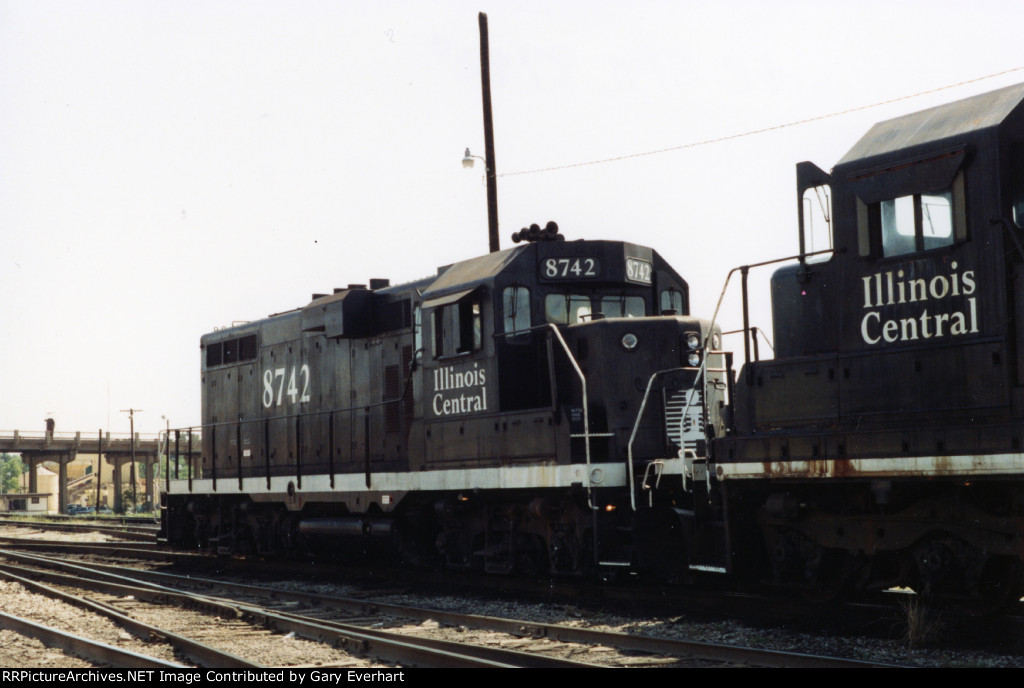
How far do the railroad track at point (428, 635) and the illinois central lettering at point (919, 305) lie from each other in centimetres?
247

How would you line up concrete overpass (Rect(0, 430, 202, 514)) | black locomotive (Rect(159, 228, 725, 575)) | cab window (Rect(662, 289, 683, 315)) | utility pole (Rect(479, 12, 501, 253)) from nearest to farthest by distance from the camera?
black locomotive (Rect(159, 228, 725, 575)) < cab window (Rect(662, 289, 683, 315)) < utility pole (Rect(479, 12, 501, 253)) < concrete overpass (Rect(0, 430, 202, 514))

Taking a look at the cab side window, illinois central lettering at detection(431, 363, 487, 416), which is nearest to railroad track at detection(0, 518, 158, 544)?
illinois central lettering at detection(431, 363, 487, 416)

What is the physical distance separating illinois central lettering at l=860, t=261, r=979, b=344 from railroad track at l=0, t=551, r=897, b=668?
2475 millimetres

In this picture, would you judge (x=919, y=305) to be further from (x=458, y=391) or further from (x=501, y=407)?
(x=458, y=391)

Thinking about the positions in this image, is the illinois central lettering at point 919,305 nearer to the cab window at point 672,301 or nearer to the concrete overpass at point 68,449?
the cab window at point 672,301

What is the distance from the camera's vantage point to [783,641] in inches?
341

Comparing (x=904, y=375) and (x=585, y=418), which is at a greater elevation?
(x=904, y=375)

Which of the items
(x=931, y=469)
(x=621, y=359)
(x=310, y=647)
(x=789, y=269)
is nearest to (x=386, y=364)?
(x=621, y=359)

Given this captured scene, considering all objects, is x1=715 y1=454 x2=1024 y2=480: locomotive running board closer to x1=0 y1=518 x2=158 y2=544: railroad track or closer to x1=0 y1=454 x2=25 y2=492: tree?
x1=0 y1=518 x2=158 y2=544: railroad track

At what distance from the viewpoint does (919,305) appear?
8.24m

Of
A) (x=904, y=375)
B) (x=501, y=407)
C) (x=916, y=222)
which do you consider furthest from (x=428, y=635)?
(x=916, y=222)

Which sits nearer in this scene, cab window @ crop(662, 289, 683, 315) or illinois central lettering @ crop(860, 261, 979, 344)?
illinois central lettering @ crop(860, 261, 979, 344)

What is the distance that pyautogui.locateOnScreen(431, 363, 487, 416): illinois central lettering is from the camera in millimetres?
12484

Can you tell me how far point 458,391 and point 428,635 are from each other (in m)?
3.65
